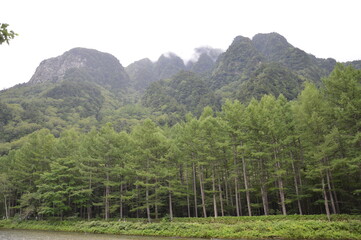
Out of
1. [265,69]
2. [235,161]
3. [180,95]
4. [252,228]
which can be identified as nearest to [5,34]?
[252,228]

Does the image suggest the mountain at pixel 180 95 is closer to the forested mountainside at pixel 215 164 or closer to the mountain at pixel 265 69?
the mountain at pixel 265 69

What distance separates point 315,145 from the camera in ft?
75.3

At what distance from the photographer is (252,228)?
19.8 meters

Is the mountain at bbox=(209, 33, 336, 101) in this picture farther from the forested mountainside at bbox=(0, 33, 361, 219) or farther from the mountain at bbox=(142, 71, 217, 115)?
the forested mountainside at bbox=(0, 33, 361, 219)

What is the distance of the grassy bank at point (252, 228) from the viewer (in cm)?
1688

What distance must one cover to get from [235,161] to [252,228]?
9.05 m

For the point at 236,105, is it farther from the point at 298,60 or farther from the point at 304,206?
the point at 298,60

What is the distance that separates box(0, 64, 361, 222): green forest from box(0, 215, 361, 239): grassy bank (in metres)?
1.89

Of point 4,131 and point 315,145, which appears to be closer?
point 315,145

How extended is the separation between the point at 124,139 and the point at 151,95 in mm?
93858

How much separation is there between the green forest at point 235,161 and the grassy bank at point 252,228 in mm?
1890

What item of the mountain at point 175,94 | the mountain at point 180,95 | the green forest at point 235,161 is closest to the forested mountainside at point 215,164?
the green forest at point 235,161

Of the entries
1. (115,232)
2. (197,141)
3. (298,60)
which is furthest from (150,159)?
(298,60)

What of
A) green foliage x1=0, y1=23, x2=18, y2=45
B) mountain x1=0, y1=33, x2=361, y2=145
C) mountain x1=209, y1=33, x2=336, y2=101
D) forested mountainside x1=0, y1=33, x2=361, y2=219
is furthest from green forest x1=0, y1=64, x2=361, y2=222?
mountain x1=209, y1=33, x2=336, y2=101
